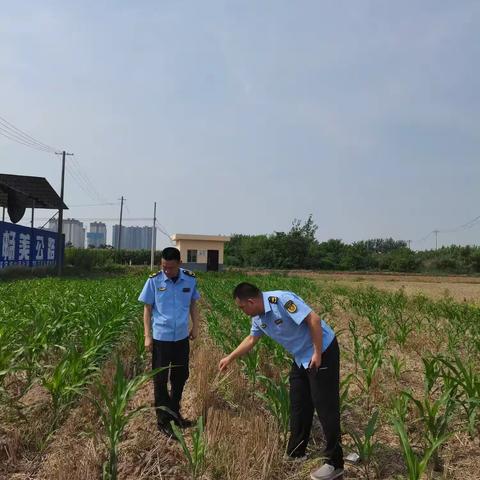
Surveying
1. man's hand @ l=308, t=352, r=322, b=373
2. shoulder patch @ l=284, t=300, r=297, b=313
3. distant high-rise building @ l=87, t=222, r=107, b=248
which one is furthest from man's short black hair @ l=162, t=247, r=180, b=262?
distant high-rise building @ l=87, t=222, r=107, b=248

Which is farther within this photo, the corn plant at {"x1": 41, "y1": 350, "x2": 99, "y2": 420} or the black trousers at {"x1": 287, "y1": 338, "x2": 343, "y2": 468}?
the corn plant at {"x1": 41, "y1": 350, "x2": 99, "y2": 420}

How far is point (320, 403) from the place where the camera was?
3158 mm

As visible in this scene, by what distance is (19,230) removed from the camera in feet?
70.7

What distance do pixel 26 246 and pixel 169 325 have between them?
68.1ft

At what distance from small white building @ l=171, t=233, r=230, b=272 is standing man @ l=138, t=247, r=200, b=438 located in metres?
34.1

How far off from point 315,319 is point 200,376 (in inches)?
65.5

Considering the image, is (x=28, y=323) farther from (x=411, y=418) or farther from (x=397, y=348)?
(x=397, y=348)

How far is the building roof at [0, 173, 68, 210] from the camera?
22422mm

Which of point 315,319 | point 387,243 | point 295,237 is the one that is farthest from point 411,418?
point 387,243

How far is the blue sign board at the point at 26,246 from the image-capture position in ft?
64.8

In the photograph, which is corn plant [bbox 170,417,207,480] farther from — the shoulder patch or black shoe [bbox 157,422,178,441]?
the shoulder patch

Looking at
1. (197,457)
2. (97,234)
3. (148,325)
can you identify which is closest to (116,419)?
(197,457)

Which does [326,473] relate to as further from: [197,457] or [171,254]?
[171,254]

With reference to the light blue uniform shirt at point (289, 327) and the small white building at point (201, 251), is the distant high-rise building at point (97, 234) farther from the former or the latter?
the light blue uniform shirt at point (289, 327)
